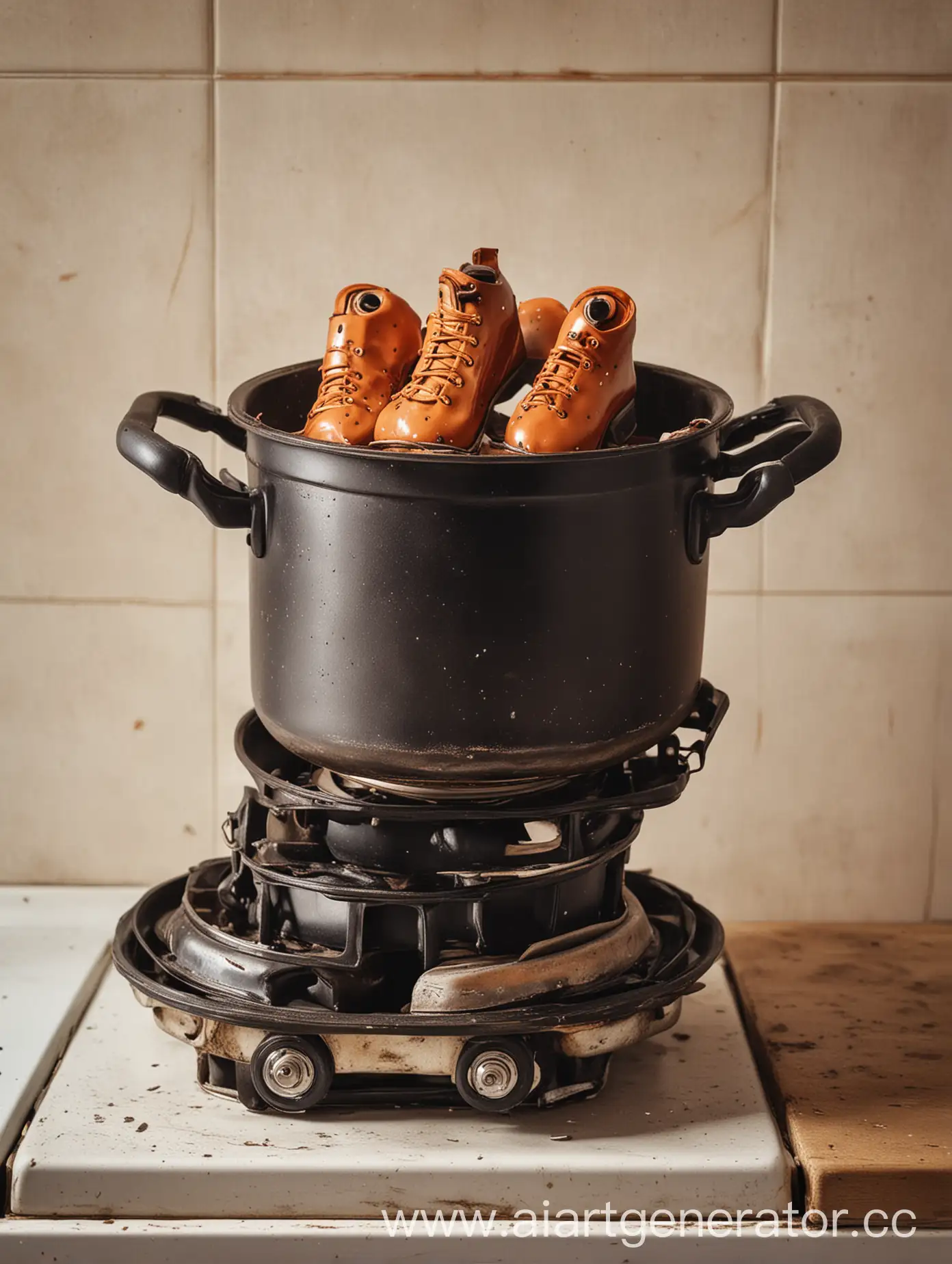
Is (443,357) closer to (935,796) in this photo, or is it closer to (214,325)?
(214,325)

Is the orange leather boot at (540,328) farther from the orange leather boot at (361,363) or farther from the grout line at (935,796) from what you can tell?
the grout line at (935,796)

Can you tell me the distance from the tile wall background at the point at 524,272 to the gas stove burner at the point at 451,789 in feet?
1.29

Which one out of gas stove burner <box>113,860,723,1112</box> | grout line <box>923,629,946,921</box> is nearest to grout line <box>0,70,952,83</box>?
grout line <box>923,629,946,921</box>

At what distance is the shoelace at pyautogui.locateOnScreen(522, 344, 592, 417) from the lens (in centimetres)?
101

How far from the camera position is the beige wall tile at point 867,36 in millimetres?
1339

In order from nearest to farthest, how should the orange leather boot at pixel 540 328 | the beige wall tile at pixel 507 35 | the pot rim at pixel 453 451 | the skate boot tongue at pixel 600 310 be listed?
the pot rim at pixel 453 451 < the skate boot tongue at pixel 600 310 < the orange leather boot at pixel 540 328 < the beige wall tile at pixel 507 35

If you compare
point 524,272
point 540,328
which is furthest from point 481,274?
point 524,272

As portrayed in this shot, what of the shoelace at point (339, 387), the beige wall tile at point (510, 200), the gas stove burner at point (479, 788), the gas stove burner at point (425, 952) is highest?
the beige wall tile at point (510, 200)

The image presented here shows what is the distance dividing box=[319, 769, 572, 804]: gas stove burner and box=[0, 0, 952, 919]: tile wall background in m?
0.39

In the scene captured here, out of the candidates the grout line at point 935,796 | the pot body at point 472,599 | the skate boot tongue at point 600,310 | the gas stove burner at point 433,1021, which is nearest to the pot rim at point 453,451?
the pot body at point 472,599

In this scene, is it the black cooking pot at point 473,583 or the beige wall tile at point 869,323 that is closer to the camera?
the black cooking pot at point 473,583

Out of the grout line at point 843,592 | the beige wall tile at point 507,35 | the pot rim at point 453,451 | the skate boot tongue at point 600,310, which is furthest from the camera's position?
the grout line at point 843,592

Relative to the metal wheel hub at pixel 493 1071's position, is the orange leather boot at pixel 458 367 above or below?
above

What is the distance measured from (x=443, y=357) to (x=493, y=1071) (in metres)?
0.52
